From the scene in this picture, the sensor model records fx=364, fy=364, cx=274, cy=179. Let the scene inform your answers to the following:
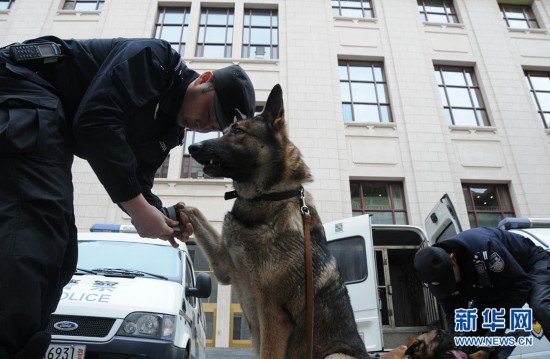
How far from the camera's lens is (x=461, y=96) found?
A: 13258mm

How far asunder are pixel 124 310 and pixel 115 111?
2.24 m

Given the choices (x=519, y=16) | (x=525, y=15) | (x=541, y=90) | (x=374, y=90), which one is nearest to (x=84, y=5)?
(x=374, y=90)

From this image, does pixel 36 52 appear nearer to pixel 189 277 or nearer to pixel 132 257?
pixel 132 257

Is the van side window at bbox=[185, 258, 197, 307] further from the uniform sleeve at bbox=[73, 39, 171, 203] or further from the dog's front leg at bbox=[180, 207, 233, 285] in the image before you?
the uniform sleeve at bbox=[73, 39, 171, 203]

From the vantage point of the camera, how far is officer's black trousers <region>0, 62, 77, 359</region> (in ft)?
4.11

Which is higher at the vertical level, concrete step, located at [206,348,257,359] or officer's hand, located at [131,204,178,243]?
officer's hand, located at [131,204,178,243]

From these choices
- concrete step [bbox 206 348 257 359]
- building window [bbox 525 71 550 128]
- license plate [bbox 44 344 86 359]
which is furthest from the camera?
building window [bbox 525 71 550 128]

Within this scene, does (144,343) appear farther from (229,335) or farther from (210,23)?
(210,23)

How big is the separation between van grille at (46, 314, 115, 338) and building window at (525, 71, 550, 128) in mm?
15101

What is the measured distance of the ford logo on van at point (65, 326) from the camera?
300 cm

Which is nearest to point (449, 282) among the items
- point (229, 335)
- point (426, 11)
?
point (229, 335)

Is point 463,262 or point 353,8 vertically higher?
point 353,8

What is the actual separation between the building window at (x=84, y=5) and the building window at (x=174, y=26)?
2.43 meters

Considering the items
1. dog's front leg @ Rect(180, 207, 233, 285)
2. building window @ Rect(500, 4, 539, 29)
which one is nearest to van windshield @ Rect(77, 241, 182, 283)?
dog's front leg @ Rect(180, 207, 233, 285)
